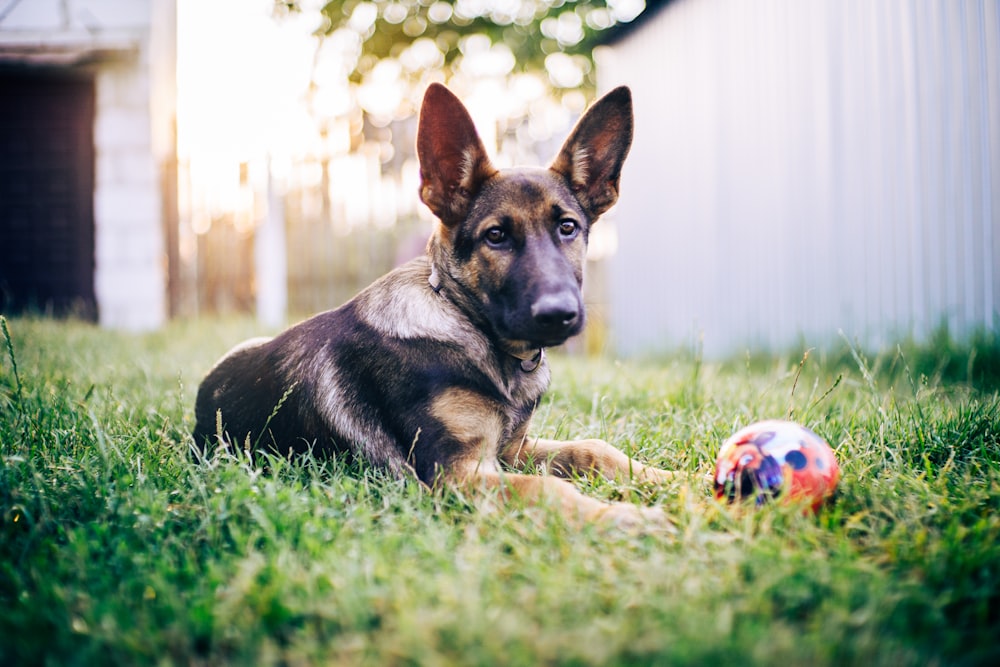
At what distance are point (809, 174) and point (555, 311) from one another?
17.9ft

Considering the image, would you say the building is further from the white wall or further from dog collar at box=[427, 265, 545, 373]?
dog collar at box=[427, 265, 545, 373]

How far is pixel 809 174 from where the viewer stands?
705 centimetres

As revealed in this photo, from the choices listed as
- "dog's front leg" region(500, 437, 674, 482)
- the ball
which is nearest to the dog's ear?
"dog's front leg" region(500, 437, 674, 482)

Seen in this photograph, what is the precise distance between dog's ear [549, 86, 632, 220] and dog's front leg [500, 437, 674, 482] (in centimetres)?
119

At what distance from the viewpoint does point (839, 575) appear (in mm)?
1794

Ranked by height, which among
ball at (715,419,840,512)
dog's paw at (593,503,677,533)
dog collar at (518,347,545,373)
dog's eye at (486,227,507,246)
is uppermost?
dog's eye at (486,227,507,246)

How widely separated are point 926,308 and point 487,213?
15.2 ft

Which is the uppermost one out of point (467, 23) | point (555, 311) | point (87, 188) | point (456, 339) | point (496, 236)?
point (467, 23)

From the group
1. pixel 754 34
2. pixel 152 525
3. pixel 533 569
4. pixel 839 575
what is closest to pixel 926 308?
pixel 754 34

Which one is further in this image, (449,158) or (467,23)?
(467,23)

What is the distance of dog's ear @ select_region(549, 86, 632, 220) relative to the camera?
3.38 metres

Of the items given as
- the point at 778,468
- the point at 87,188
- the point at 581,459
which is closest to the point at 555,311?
the point at 581,459

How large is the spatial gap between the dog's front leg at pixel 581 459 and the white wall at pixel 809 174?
5.93 feet

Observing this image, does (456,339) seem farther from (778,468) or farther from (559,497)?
(778,468)
